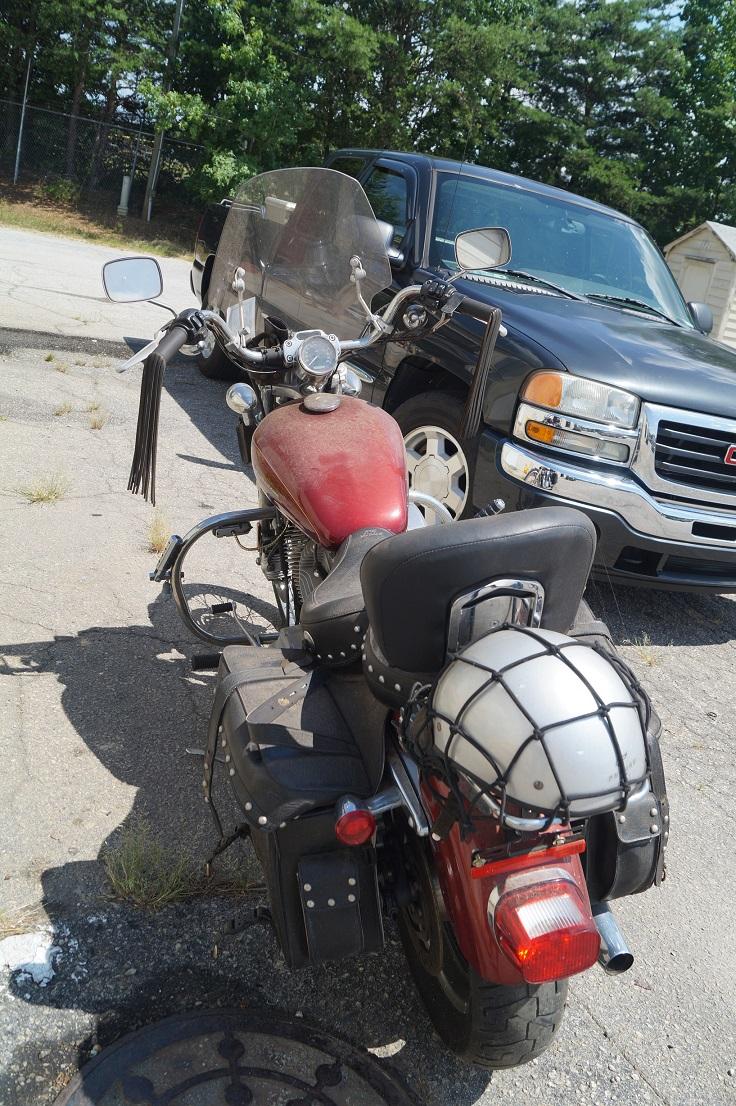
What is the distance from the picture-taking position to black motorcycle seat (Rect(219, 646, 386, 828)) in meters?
1.90

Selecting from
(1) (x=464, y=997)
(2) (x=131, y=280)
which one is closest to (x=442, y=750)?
(1) (x=464, y=997)

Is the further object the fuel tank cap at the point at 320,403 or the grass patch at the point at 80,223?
the grass patch at the point at 80,223

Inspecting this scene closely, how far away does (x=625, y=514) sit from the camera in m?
A: 4.18

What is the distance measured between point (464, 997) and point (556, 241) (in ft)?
15.1

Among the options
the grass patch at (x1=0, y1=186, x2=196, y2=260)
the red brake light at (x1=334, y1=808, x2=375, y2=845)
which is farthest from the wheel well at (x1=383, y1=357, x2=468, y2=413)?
the grass patch at (x1=0, y1=186, x2=196, y2=260)

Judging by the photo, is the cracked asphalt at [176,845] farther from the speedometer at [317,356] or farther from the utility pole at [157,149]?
the utility pole at [157,149]

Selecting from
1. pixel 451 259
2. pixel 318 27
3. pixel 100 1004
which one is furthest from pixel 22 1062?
pixel 318 27

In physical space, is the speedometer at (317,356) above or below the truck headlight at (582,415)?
above

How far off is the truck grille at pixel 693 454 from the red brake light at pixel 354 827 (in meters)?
2.86

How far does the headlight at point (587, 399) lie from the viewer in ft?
13.5

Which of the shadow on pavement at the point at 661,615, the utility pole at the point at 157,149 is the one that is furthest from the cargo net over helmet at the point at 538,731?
the utility pole at the point at 157,149

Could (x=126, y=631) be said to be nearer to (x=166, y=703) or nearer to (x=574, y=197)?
(x=166, y=703)

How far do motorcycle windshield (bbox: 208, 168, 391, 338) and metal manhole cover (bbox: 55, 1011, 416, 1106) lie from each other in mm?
2252

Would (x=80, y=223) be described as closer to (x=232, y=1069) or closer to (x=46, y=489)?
(x=46, y=489)
